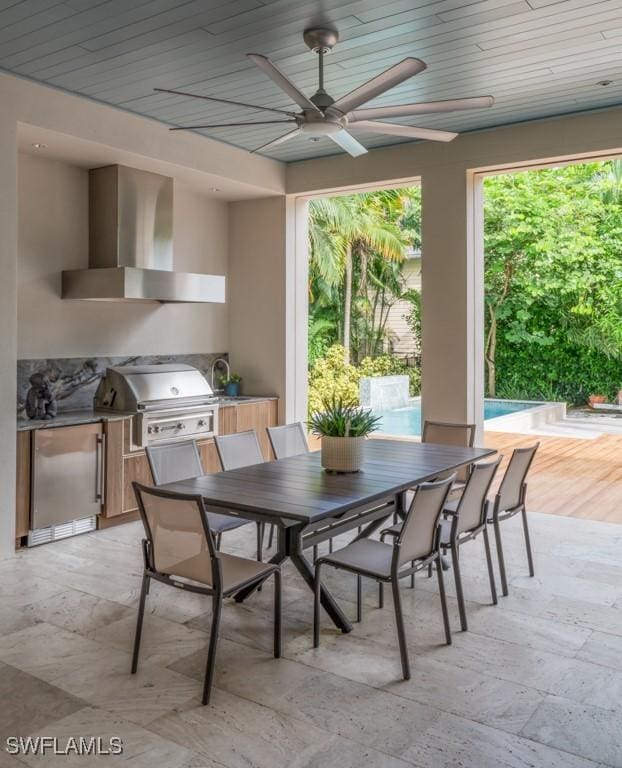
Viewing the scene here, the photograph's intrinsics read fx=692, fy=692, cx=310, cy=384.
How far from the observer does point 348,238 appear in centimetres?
1106

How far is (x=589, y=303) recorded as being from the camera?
36.1ft

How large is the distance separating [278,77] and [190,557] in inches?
80.4

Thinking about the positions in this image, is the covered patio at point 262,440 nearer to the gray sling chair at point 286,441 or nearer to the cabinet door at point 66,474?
the cabinet door at point 66,474

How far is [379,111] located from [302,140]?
2387 mm

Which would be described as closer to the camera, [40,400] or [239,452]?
[239,452]

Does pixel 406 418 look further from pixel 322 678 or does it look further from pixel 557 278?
pixel 322 678

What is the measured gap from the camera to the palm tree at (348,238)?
10.4 metres

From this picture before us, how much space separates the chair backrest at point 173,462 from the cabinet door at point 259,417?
2.08 meters

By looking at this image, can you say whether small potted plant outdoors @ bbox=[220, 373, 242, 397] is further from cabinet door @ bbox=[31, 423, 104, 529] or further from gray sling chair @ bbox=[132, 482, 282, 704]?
gray sling chair @ bbox=[132, 482, 282, 704]

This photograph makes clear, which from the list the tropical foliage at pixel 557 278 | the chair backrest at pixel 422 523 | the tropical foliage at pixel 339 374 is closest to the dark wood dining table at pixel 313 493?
the chair backrest at pixel 422 523

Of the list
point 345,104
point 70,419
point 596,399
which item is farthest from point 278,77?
point 596,399

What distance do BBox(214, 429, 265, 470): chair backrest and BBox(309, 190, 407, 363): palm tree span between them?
6.37 metres

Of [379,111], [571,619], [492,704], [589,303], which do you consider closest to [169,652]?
[492,704]

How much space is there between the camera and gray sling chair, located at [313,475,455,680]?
2.74 metres
